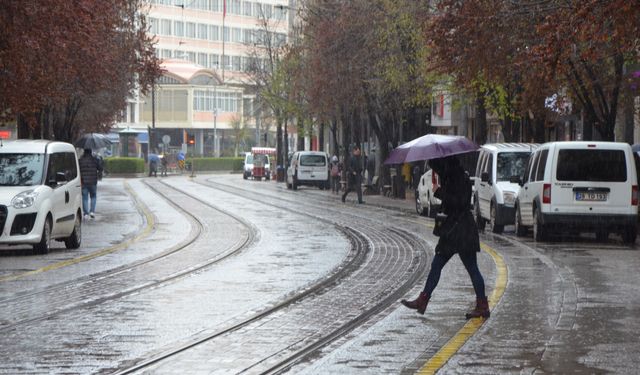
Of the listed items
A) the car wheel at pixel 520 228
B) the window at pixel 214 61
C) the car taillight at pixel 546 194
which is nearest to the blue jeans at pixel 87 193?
the car wheel at pixel 520 228

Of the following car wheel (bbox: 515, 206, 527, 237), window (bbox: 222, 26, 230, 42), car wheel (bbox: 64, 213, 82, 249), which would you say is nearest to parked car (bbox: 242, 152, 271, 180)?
window (bbox: 222, 26, 230, 42)

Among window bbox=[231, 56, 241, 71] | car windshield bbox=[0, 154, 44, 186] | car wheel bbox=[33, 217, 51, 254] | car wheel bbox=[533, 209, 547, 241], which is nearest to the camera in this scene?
car wheel bbox=[33, 217, 51, 254]

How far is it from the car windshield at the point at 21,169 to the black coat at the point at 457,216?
11.2 meters

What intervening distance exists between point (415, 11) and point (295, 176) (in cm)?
2515

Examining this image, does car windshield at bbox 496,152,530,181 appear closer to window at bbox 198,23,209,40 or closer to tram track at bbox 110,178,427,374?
tram track at bbox 110,178,427,374

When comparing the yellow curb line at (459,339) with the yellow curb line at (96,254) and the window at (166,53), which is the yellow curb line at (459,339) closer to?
the yellow curb line at (96,254)

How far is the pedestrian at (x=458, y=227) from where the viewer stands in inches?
509

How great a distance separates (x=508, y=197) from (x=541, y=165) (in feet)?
8.52

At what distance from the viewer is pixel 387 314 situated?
13.4 m

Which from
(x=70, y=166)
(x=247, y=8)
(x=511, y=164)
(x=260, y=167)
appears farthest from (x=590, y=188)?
(x=247, y=8)

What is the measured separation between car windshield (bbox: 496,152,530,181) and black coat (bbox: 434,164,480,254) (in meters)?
16.1

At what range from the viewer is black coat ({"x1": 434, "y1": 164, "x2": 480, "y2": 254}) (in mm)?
12938

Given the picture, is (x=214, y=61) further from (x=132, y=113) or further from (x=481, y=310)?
(x=481, y=310)

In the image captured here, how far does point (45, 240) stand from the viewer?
22078 millimetres
